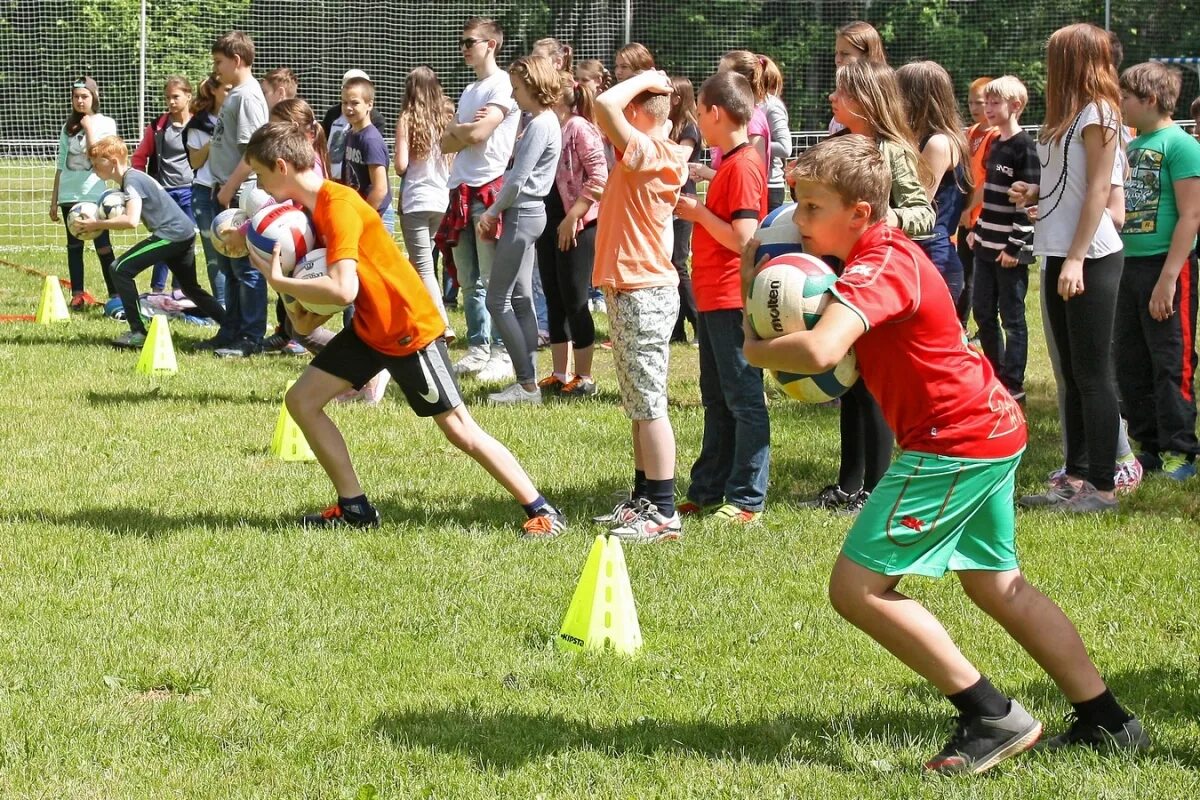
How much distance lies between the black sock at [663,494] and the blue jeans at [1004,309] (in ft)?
12.7

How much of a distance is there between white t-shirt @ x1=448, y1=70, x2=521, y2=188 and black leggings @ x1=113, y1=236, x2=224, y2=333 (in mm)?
2600

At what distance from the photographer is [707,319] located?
6.21 metres

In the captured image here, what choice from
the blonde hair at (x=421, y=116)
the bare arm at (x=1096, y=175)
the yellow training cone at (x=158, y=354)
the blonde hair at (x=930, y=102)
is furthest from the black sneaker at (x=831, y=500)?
the yellow training cone at (x=158, y=354)

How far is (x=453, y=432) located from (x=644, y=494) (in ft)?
2.99

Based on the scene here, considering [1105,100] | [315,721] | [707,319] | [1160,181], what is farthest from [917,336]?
[1160,181]

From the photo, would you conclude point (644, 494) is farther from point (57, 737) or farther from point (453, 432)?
point (57, 737)

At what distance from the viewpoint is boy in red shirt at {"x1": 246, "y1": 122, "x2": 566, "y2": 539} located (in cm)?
589

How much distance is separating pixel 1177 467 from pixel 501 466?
369cm

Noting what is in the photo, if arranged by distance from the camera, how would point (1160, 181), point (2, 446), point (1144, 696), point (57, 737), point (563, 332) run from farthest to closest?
point (563, 332) → point (2, 446) → point (1160, 181) → point (1144, 696) → point (57, 737)

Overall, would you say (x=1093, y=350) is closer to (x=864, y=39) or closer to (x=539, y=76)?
(x=864, y=39)

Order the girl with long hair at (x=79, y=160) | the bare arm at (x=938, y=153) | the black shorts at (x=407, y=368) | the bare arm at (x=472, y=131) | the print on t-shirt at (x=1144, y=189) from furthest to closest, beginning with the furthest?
the girl with long hair at (x=79, y=160)
the bare arm at (x=472, y=131)
the print on t-shirt at (x=1144, y=189)
the bare arm at (x=938, y=153)
the black shorts at (x=407, y=368)

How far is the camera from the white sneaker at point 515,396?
29.7 ft

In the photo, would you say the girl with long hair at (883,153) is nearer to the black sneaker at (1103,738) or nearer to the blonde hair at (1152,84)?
the blonde hair at (1152,84)

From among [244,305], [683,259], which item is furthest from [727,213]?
[244,305]
